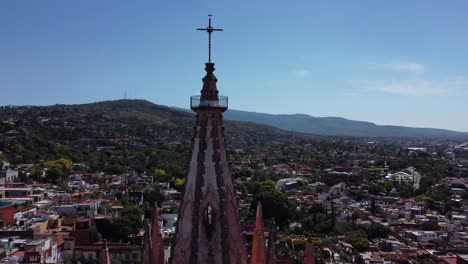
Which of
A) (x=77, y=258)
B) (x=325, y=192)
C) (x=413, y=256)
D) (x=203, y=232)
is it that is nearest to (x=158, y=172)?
(x=325, y=192)

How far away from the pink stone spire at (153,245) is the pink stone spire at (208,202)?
71cm

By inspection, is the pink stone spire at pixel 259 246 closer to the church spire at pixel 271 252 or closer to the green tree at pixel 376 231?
the church spire at pixel 271 252

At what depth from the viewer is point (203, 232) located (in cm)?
770

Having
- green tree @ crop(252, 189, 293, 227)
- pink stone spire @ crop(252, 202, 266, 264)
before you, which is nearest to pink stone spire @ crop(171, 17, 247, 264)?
pink stone spire @ crop(252, 202, 266, 264)

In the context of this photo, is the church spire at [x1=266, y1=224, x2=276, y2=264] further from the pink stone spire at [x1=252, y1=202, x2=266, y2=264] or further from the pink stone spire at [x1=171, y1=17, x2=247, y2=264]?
the pink stone spire at [x1=171, y1=17, x2=247, y2=264]

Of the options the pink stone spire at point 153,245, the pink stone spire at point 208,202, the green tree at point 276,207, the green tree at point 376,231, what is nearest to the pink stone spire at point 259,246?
the pink stone spire at point 208,202

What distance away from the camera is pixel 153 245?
338 inches

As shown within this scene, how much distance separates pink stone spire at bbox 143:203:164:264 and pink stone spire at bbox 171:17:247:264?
0.71m

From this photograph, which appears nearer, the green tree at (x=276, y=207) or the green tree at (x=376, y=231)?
the green tree at (x=376, y=231)

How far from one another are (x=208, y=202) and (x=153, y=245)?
1.49 metres

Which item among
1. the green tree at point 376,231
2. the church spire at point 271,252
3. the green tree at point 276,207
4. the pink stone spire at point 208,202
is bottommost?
the green tree at point 376,231

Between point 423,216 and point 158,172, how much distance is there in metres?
34.8

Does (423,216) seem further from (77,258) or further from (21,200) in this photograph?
(21,200)

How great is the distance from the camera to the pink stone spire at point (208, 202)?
764 centimetres
